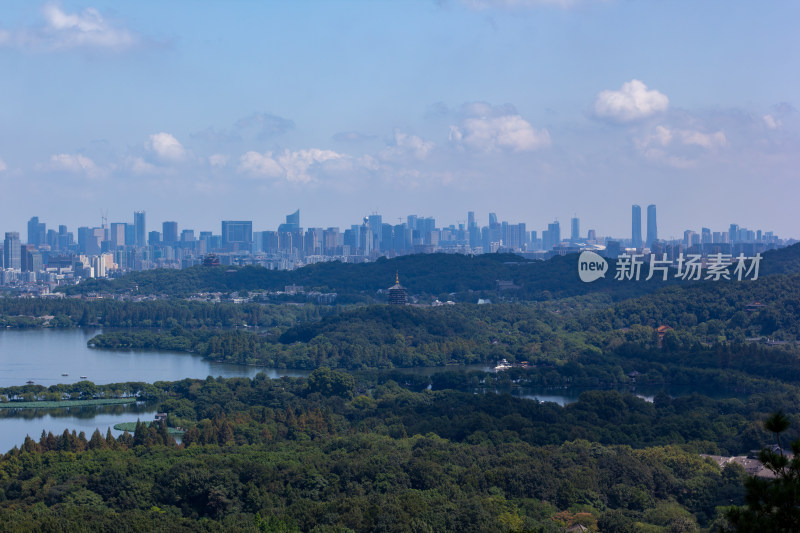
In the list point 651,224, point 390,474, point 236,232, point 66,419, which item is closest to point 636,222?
point 651,224

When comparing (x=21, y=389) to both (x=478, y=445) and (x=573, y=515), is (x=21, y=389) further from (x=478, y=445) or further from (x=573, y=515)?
(x=573, y=515)

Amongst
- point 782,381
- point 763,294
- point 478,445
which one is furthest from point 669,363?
point 478,445

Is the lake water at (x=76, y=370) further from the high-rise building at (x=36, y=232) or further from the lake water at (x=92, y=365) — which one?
the high-rise building at (x=36, y=232)

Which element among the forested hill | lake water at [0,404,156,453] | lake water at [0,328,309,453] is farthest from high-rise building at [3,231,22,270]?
lake water at [0,404,156,453]

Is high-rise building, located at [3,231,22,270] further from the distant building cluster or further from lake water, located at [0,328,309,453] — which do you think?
lake water, located at [0,328,309,453]

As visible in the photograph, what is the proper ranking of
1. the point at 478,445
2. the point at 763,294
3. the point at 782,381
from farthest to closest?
the point at 763,294, the point at 782,381, the point at 478,445

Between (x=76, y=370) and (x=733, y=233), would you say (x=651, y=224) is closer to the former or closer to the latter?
(x=733, y=233)
